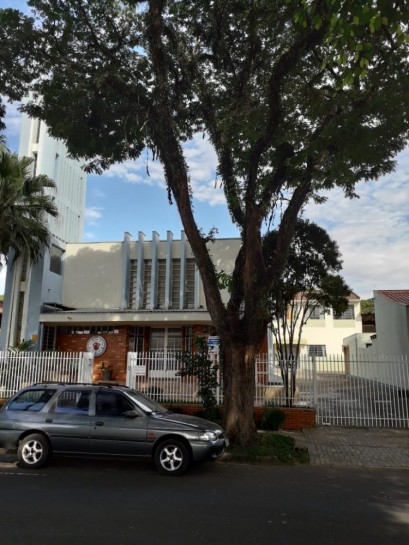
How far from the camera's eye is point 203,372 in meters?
11.5

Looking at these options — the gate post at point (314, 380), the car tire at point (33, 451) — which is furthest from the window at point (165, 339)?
the car tire at point (33, 451)

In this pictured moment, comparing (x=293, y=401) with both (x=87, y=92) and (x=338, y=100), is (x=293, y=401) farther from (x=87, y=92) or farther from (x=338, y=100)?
(x=87, y=92)

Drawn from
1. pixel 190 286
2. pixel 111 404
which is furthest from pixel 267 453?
pixel 190 286

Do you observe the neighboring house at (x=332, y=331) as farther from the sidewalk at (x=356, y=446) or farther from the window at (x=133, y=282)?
the sidewalk at (x=356, y=446)

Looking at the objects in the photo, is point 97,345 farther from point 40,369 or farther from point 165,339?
point 40,369

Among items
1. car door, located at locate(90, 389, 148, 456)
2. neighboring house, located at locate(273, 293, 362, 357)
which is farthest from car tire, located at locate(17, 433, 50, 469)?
neighboring house, located at locate(273, 293, 362, 357)

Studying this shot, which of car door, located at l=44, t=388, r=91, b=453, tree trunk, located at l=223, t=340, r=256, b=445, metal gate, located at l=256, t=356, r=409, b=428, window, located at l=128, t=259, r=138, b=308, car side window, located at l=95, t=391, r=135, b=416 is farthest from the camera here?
window, located at l=128, t=259, r=138, b=308

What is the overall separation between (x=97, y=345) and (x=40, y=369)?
5.70 meters

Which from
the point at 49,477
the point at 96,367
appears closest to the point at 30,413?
the point at 49,477

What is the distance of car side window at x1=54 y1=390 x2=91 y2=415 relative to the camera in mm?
8430

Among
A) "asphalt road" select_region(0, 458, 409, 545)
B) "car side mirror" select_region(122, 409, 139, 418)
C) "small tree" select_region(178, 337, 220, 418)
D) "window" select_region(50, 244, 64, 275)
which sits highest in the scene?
"window" select_region(50, 244, 64, 275)

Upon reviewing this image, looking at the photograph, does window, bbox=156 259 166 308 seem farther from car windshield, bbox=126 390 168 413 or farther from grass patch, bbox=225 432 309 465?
car windshield, bbox=126 390 168 413

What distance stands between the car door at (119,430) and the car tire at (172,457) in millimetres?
309

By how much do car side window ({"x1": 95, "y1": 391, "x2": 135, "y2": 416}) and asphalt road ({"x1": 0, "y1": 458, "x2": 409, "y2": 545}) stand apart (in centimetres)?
99
